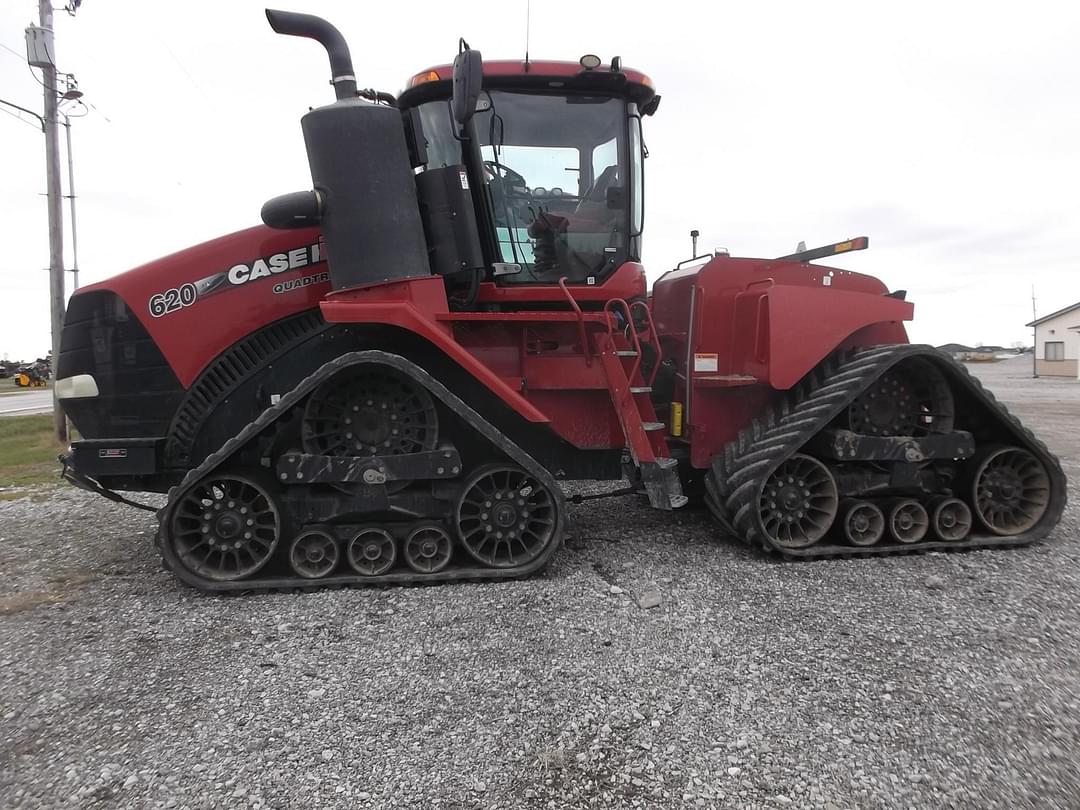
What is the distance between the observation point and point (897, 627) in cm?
355

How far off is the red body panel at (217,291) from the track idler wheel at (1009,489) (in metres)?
4.78

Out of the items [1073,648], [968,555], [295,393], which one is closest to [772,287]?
[968,555]

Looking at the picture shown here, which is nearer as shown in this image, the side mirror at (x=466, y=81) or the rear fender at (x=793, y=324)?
the side mirror at (x=466, y=81)

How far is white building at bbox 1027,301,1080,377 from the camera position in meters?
36.8

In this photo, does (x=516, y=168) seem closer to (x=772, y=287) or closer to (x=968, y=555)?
(x=772, y=287)

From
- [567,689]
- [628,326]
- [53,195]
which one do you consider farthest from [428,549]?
[53,195]

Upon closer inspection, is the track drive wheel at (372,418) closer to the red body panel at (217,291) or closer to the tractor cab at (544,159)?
the red body panel at (217,291)

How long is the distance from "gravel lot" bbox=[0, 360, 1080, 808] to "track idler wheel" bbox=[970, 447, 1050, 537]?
0.41 meters

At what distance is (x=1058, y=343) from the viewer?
132 feet

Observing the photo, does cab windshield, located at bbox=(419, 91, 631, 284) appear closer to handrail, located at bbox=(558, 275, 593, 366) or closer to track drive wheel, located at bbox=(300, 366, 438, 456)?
handrail, located at bbox=(558, 275, 593, 366)

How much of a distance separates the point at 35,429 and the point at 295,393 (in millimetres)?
13210

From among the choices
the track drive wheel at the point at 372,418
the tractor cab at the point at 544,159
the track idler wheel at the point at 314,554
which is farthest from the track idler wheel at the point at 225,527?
the tractor cab at the point at 544,159

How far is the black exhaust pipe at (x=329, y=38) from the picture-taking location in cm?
420

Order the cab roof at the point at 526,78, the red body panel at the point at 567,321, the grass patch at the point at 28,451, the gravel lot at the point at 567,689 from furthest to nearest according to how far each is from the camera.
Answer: the grass patch at the point at 28,451
the cab roof at the point at 526,78
the red body panel at the point at 567,321
the gravel lot at the point at 567,689
